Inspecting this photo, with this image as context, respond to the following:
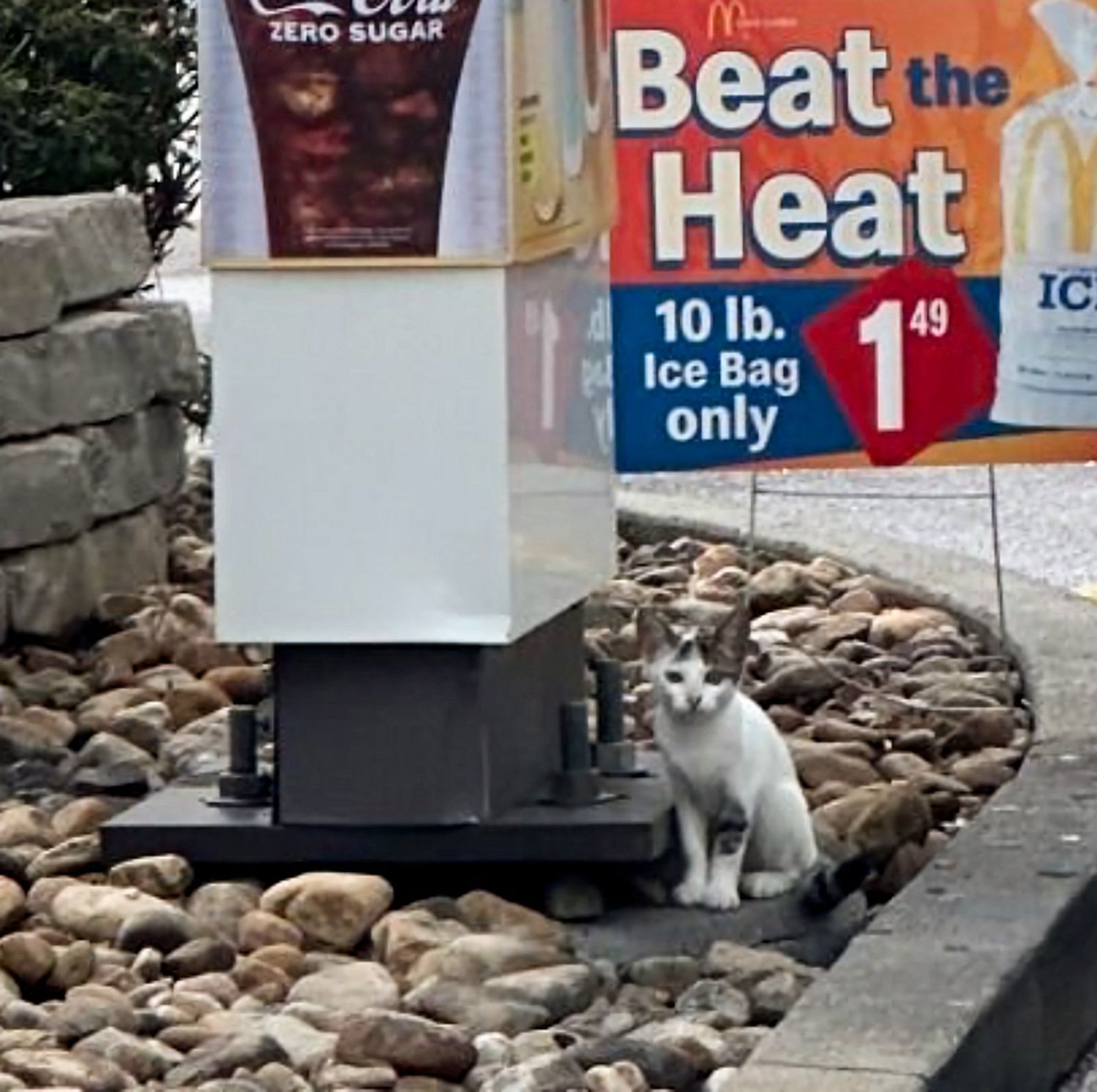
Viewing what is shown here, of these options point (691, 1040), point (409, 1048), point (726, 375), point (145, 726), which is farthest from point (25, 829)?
point (726, 375)

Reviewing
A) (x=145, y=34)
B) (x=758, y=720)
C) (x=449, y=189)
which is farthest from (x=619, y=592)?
(x=449, y=189)

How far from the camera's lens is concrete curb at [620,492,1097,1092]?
5.96m

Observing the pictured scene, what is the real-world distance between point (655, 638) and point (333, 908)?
856 mm

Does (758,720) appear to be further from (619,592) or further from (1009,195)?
(619,592)

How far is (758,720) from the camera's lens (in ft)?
24.4

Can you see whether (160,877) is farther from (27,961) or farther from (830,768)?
(830,768)

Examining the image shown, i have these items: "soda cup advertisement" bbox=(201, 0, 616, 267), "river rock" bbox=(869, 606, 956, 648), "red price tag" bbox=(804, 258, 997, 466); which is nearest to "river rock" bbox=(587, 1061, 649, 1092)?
"soda cup advertisement" bbox=(201, 0, 616, 267)

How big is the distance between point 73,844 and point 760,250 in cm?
293

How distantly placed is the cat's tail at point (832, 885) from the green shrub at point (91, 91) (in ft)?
15.8

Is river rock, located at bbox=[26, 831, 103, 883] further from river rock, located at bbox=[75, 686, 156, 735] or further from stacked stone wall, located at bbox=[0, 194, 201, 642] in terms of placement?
stacked stone wall, located at bbox=[0, 194, 201, 642]

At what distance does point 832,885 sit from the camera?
7.16m

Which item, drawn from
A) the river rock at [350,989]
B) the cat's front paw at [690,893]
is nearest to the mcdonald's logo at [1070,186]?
the cat's front paw at [690,893]

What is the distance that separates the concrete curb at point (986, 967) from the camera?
19.5 feet

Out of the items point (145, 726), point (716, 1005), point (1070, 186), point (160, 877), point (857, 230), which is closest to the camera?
point (716, 1005)
